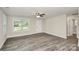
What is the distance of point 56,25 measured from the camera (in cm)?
164

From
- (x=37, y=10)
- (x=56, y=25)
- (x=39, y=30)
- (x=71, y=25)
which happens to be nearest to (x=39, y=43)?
(x=39, y=30)

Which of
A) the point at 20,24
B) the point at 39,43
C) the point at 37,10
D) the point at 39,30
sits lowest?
the point at 39,43

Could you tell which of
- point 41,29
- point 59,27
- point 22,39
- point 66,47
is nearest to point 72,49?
point 66,47

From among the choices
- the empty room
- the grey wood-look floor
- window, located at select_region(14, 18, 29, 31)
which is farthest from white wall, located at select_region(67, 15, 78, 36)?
window, located at select_region(14, 18, 29, 31)

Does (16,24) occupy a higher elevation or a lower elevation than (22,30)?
higher

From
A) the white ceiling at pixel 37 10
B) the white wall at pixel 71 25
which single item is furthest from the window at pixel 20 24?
the white wall at pixel 71 25

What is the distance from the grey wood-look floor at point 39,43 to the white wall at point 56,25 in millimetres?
98

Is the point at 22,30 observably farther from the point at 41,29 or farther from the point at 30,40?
the point at 41,29

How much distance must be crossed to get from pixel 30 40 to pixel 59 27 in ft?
2.05

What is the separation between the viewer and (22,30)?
152cm

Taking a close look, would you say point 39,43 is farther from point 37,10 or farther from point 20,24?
point 37,10

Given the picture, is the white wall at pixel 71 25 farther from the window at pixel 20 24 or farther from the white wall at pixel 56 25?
the window at pixel 20 24

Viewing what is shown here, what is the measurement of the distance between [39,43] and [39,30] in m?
0.24

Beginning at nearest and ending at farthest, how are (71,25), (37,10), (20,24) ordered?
(37,10)
(20,24)
(71,25)
